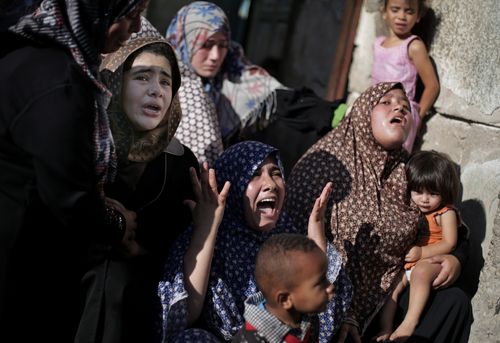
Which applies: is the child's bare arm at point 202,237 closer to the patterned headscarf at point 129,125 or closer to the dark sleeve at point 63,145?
the patterned headscarf at point 129,125

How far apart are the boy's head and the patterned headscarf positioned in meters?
0.75

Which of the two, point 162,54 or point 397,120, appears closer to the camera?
point 162,54

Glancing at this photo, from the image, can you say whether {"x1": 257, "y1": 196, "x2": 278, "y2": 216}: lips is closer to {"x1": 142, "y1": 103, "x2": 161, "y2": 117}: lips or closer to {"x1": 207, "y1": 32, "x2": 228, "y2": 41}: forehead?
{"x1": 142, "y1": 103, "x2": 161, "y2": 117}: lips

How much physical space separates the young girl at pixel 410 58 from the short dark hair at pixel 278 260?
1.97 metres

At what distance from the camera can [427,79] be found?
4570 mm

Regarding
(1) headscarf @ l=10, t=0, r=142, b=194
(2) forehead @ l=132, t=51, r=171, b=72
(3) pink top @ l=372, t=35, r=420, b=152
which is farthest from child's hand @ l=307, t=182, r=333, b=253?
(3) pink top @ l=372, t=35, r=420, b=152

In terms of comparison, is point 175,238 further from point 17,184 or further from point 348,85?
point 348,85

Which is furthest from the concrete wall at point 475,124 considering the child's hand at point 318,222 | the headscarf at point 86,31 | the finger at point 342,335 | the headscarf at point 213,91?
the headscarf at point 86,31

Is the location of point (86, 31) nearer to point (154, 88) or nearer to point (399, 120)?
point (154, 88)

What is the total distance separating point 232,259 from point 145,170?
1.69 ft

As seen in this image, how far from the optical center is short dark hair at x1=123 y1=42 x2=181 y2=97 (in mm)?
3238

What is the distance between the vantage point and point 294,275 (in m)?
2.66

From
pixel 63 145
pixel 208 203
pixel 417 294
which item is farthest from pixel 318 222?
pixel 63 145

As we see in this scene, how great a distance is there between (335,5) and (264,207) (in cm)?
307
